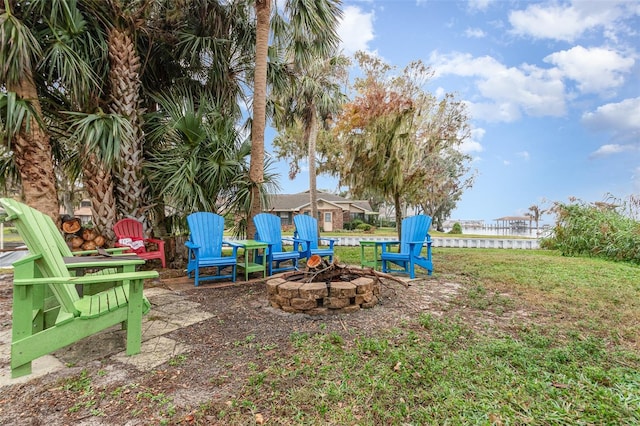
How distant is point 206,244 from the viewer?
4.93 metres

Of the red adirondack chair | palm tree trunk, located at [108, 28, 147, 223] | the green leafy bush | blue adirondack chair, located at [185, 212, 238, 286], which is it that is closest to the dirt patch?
blue adirondack chair, located at [185, 212, 238, 286]

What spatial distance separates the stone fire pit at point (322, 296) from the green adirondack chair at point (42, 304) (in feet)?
4.87

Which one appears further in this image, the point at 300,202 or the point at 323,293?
the point at 300,202

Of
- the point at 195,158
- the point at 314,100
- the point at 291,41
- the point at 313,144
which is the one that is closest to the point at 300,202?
the point at 313,144

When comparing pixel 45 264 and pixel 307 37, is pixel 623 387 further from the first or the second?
pixel 307 37

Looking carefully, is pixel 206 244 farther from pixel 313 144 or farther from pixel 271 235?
pixel 313 144

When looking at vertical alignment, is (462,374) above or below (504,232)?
below

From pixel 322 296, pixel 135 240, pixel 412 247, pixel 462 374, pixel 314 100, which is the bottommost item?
pixel 462 374

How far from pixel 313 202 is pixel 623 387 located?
41.1 ft

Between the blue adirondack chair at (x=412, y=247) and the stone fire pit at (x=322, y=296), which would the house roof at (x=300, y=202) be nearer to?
the blue adirondack chair at (x=412, y=247)

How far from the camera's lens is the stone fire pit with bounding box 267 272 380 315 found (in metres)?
3.39

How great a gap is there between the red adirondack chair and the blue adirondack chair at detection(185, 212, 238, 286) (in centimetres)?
64

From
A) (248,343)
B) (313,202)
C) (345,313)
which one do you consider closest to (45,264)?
(248,343)

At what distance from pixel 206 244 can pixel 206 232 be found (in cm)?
19
